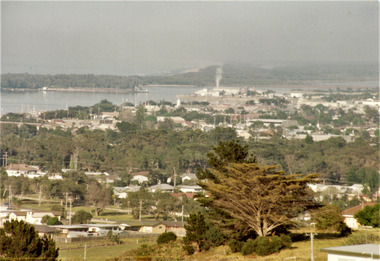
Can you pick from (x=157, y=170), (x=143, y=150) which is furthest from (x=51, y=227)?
(x=143, y=150)

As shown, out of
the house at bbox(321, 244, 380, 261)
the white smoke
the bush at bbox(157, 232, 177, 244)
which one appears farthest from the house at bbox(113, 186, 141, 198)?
the white smoke

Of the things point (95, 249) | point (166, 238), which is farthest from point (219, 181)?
point (95, 249)

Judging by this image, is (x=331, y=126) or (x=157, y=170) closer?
(x=157, y=170)

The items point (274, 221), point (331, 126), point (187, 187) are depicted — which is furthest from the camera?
point (331, 126)

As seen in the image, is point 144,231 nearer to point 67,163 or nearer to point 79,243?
point 79,243

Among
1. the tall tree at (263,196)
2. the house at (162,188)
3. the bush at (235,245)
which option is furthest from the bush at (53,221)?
the bush at (235,245)

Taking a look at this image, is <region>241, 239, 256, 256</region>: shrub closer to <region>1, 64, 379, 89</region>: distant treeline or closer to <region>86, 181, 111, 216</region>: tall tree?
<region>86, 181, 111, 216</region>: tall tree

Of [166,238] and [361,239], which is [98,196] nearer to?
[166,238]
